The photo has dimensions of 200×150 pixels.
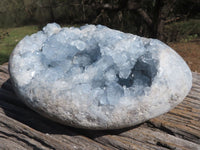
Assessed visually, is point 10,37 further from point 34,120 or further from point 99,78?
point 99,78

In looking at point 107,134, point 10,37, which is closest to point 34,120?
point 107,134

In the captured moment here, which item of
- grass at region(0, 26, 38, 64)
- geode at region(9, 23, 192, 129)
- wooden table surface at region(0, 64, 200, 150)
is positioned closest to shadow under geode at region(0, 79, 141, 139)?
wooden table surface at region(0, 64, 200, 150)

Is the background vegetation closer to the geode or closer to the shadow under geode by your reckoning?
the shadow under geode

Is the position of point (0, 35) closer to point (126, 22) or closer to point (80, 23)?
point (80, 23)

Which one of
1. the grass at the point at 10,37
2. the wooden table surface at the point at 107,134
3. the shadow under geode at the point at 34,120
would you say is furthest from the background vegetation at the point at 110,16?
the wooden table surface at the point at 107,134

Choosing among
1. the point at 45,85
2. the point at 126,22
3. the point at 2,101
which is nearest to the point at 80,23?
the point at 126,22

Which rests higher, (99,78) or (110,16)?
(99,78)

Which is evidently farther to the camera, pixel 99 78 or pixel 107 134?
pixel 107 134
